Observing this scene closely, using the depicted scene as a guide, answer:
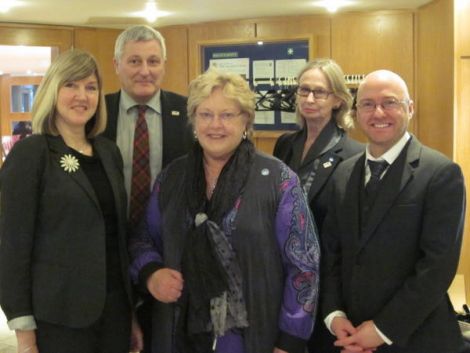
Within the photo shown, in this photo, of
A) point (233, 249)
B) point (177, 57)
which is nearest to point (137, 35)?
point (233, 249)

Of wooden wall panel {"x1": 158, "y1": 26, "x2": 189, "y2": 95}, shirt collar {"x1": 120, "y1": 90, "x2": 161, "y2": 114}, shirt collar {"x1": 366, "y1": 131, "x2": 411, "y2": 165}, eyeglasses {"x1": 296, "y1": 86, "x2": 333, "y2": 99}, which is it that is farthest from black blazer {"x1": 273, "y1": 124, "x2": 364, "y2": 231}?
wooden wall panel {"x1": 158, "y1": 26, "x2": 189, "y2": 95}

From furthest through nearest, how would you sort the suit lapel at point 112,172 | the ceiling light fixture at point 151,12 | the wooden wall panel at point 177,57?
the wooden wall panel at point 177,57 → the ceiling light fixture at point 151,12 → the suit lapel at point 112,172

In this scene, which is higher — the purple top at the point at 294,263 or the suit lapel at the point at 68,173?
the suit lapel at the point at 68,173

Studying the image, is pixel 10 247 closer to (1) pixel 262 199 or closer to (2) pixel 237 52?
(1) pixel 262 199

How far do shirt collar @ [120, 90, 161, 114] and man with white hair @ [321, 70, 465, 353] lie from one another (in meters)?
0.90

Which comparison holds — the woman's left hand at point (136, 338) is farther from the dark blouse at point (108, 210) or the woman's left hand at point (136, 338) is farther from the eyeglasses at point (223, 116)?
the eyeglasses at point (223, 116)

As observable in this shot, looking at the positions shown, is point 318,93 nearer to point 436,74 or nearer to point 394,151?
point 394,151

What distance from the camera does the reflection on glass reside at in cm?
603

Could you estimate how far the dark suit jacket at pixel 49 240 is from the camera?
172cm

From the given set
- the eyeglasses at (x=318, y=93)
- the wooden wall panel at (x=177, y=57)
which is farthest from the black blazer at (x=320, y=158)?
the wooden wall panel at (x=177, y=57)

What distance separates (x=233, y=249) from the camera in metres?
1.73

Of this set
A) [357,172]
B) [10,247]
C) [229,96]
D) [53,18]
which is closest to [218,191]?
[229,96]

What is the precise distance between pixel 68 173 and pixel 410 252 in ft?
3.71

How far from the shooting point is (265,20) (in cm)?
513
